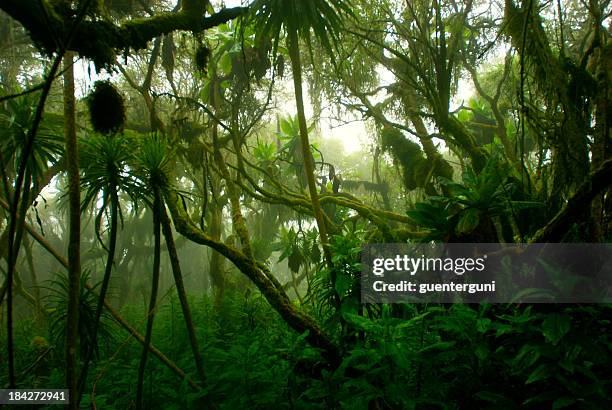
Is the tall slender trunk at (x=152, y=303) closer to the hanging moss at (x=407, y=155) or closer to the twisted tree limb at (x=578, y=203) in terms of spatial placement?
the twisted tree limb at (x=578, y=203)

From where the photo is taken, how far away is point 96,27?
98.9 inches

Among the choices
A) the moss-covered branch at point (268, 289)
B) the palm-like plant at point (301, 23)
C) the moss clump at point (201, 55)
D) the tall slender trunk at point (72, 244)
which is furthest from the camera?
the moss clump at point (201, 55)

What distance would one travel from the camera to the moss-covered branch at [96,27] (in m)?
2.16

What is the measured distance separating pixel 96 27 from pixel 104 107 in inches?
22.0

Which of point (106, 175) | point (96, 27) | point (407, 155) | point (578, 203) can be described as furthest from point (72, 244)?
point (407, 155)

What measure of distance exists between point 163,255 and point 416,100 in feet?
51.8

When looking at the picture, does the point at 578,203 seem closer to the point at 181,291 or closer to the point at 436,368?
the point at 436,368

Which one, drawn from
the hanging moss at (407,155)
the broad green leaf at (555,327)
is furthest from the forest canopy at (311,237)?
the hanging moss at (407,155)

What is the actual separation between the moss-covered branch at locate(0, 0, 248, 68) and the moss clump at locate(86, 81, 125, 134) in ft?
0.95

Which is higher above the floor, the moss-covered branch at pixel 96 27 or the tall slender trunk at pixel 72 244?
the moss-covered branch at pixel 96 27

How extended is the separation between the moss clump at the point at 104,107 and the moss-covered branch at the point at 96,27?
0.95 feet

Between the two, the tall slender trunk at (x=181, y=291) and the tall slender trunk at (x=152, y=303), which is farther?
the tall slender trunk at (x=181, y=291)

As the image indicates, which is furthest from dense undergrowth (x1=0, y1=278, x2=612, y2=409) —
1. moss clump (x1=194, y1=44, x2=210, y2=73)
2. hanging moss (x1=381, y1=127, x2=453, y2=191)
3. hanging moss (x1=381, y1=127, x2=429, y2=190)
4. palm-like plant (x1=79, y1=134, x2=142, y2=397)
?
hanging moss (x1=381, y1=127, x2=429, y2=190)

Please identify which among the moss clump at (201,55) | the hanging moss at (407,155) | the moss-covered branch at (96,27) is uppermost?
the moss clump at (201,55)
